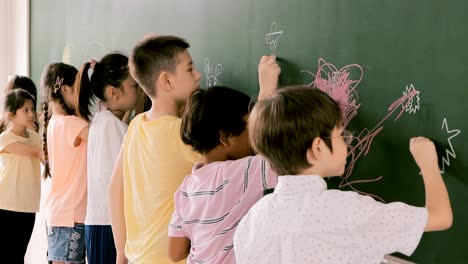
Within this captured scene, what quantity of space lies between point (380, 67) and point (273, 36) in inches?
18.5

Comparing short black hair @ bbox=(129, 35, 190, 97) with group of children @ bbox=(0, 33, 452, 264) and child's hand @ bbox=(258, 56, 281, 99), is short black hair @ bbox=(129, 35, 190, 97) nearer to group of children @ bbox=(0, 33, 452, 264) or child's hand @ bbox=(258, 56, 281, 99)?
group of children @ bbox=(0, 33, 452, 264)

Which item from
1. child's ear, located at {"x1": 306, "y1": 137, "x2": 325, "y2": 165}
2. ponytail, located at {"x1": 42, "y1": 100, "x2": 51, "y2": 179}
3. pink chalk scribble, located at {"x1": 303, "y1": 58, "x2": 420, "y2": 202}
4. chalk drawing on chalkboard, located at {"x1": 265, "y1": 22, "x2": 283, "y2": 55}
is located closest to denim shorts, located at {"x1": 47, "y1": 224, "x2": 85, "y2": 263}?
ponytail, located at {"x1": 42, "y1": 100, "x2": 51, "y2": 179}

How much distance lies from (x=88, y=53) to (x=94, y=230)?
1.08 m

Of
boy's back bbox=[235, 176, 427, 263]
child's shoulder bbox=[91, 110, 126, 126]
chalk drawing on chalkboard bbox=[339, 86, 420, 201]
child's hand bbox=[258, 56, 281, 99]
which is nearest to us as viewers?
boy's back bbox=[235, 176, 427, 263]

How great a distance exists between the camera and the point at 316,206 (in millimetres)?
1351

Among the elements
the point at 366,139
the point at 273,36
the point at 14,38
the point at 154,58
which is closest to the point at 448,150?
the point at 366,139

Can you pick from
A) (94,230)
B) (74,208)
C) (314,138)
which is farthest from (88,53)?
(314,138)

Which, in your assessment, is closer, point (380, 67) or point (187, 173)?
point (380, 67)

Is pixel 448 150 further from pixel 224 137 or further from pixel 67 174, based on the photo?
pixel 67 174

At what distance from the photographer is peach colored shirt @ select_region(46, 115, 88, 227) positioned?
2.84 metres

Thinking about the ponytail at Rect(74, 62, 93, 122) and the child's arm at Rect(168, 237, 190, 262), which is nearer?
the child's arm at Rect(168, 237, 190, 262)

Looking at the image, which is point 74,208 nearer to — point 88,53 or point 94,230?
point 94,230

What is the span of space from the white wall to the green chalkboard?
86.3 inches

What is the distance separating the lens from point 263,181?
168 centimetres
